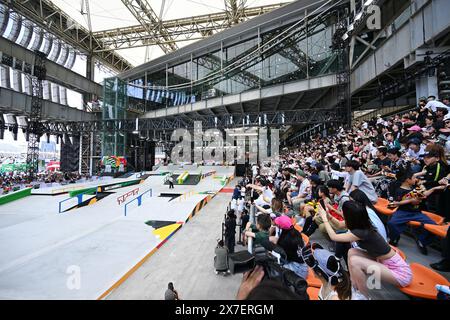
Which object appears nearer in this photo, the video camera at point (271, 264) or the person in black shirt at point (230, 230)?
the video camera at point (271, 264)

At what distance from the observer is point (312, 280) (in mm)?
3016

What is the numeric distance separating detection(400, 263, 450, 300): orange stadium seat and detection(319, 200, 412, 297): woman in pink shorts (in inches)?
3.1

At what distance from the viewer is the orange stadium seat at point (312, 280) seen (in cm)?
289

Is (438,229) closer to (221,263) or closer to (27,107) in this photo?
(221,263)

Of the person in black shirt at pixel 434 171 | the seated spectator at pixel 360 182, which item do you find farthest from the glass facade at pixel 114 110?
the person in black shirt at pixel 434 171

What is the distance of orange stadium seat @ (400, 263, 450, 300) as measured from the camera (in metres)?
2.26

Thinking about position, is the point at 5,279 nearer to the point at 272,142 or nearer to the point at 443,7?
the point at 443,7

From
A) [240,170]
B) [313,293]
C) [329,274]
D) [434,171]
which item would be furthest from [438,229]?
[240,170]

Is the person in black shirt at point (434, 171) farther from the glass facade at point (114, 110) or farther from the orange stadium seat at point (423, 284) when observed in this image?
the glass facade at point (114, 110)

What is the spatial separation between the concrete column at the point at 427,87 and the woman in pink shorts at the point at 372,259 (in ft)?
42.7

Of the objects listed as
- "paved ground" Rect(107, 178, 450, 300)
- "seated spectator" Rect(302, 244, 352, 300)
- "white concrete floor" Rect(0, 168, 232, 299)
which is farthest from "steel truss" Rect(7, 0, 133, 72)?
"seated spectator" Rect(302, 244, 352, 300)

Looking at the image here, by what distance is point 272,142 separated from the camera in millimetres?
34500

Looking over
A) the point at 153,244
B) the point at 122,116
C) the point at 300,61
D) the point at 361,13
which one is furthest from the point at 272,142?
the point at 153,244

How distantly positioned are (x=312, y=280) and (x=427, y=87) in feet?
44.8
